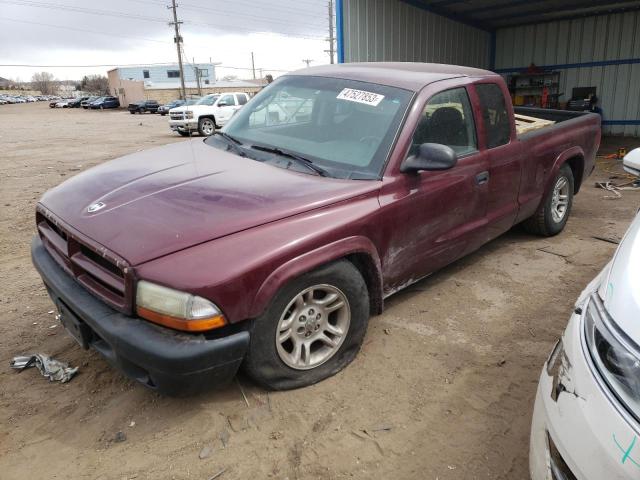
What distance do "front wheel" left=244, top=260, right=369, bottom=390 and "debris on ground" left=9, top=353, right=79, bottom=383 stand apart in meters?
1.18

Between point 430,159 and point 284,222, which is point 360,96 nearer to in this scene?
point 430,159

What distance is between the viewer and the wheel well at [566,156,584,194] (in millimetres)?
5243

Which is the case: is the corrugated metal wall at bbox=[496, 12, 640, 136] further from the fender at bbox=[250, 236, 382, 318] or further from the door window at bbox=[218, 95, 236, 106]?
the fender at bbox=[250, 236, 382, 318]

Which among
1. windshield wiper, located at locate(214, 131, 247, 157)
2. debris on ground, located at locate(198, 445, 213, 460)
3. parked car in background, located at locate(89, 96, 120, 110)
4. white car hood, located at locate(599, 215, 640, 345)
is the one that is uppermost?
parked car in background, located at locate(89, 96, 120, 110)

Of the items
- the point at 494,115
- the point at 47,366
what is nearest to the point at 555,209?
the point at 494,115

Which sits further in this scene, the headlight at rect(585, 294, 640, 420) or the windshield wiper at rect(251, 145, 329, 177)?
the windshield wiper at rect(251, 145, 329, 177)

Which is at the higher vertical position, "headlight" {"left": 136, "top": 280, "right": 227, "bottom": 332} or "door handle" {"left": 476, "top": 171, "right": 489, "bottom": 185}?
"door handle" {"left": 476, "top": 171, "right": 489, "bottom": 185}

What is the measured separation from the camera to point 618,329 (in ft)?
4.82

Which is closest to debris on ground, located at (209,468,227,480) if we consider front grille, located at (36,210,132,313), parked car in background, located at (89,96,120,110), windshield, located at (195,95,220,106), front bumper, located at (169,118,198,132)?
front grille, located at (36,210,132,313)

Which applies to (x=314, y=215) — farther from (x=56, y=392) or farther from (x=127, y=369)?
(x=56, y=392)

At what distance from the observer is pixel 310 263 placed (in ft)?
8.07

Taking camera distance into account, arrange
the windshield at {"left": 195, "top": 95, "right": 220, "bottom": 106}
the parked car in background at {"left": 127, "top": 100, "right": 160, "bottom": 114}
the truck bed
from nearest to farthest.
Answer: the truck bed, the windshield at {"left": 195, "top": 95, "right": 220, "bottom": 106}, the parked car in background at {"left": 127, "top": 100, "right": 160, "bottom": 114}

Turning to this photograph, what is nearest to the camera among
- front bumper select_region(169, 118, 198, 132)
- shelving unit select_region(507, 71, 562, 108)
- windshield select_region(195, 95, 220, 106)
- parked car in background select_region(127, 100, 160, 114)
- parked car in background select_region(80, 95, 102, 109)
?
shelving unit select_region(507, 71, 562, 108)

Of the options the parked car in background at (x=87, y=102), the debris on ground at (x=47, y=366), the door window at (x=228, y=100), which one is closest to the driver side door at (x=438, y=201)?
the debris on ground at (x=47, y=366)
